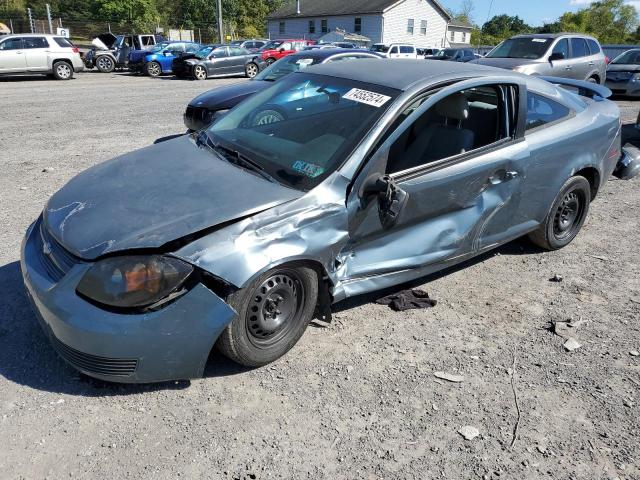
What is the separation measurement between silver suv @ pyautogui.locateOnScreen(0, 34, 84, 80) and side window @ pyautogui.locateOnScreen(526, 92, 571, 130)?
19511 mm

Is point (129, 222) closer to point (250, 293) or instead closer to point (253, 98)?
point (250, 293)

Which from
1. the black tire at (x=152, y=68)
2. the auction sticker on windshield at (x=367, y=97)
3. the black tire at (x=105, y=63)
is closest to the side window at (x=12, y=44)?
the black tire at (x=152, y=68)

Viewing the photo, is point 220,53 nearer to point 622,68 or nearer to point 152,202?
point 622,68

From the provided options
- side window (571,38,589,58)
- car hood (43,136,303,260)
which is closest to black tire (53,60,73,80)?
side window (571,38,589,58)

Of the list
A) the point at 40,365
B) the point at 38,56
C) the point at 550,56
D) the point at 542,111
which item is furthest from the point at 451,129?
the point at 38,56

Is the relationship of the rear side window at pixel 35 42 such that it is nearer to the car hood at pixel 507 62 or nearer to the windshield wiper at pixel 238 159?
the car hood at pixel 507 62

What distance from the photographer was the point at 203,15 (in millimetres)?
59312

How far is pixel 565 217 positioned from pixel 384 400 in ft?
9.26

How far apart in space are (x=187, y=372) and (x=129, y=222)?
84cm

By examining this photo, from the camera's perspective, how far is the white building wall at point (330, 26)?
46.5 metres

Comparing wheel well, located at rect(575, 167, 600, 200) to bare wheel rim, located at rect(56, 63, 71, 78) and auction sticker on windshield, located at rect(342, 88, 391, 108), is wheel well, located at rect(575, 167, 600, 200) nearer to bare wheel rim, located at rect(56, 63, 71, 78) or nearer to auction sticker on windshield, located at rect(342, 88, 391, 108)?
auction sticker on windshield, located at rect(342, 88, 391, 108)

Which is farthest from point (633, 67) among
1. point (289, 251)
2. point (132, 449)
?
point (132, 449)

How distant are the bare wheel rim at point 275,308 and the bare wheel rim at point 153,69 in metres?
22.6

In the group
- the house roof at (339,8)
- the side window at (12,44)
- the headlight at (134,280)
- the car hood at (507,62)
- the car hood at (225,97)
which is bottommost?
the headlight at (134,280)
